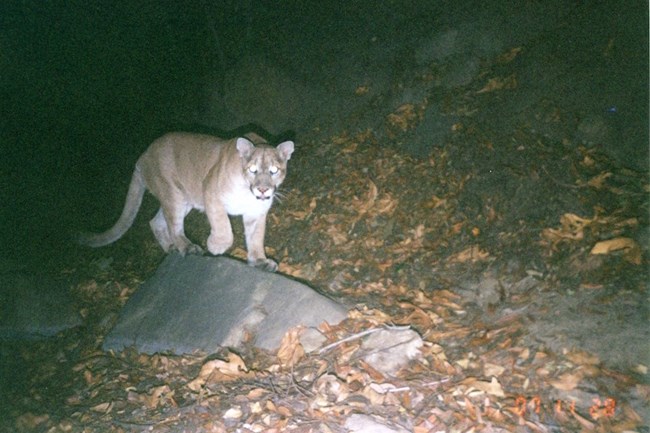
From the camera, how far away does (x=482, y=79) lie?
8008 mm

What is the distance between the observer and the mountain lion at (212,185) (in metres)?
5.61

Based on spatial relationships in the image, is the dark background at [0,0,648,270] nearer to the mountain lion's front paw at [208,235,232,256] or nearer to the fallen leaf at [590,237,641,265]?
the fallen leaf at [590,237,641,265]

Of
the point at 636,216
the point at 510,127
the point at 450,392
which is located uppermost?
the point at 510,127

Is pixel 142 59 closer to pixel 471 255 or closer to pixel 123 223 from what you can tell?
pixel 123 223

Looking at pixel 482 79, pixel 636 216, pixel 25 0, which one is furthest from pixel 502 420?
pixel 25 0

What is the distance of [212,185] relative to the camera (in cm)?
606

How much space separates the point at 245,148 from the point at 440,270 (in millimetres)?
2750

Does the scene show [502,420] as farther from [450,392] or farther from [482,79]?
[482,79]

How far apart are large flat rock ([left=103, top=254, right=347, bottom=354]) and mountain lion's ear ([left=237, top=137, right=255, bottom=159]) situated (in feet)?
4.39

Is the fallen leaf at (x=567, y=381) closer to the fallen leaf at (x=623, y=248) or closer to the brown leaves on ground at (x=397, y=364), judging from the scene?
the brown leaves on ground at (x=397, y=364)

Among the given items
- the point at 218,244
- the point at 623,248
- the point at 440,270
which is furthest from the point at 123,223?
the point at 623,248

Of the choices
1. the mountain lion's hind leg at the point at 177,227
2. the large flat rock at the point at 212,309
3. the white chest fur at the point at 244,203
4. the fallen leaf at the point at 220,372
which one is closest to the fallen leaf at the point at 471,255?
the large flat rock at the point at 212,309

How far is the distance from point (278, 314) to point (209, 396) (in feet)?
3.69

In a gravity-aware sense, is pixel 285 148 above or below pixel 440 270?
above
